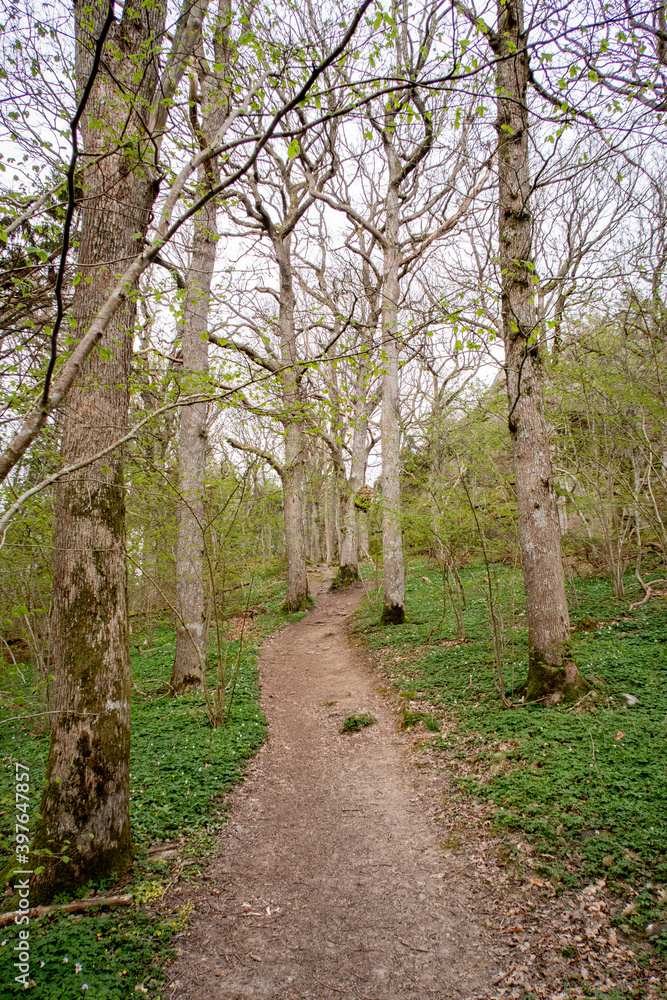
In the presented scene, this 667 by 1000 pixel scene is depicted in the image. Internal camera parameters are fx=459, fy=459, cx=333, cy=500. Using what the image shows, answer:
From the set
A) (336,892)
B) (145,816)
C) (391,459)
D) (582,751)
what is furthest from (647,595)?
(145,816)

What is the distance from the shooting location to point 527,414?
4.96 meters

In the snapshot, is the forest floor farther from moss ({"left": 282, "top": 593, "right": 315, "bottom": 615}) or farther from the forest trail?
moss ({"left": 282, "top": 593, "right": 315, "bottom": 615})

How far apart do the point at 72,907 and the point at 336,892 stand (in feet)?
5.35

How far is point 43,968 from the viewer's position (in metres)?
2.23

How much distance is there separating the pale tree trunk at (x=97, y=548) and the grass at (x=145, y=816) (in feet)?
Result: 0.94

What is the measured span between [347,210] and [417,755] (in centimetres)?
1114

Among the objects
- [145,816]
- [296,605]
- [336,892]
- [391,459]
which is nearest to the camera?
[336,892]

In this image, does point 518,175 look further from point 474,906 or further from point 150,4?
point 474,906

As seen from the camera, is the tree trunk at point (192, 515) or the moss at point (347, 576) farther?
the moss at point (347, 576)

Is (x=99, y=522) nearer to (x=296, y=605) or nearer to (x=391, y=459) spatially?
(x=391, y=459)

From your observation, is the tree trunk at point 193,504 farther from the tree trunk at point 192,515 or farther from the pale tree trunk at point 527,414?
the pale tree trunk at point 527,414

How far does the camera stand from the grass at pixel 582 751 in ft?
9.13

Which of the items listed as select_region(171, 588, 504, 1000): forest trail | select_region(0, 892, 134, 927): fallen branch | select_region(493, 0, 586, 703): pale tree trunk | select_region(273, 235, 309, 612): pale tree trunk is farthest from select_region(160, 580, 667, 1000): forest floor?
select_region(273, 235, 309, 612): pale tree trunk

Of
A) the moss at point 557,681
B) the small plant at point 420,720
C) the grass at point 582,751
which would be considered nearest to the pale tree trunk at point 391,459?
the grass at point 582,751
